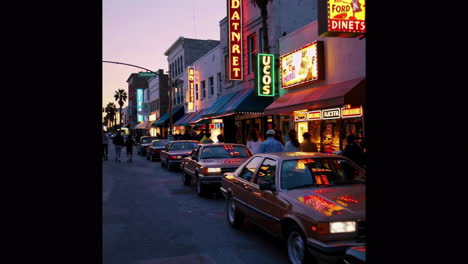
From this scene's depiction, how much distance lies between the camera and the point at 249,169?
698 centimetres

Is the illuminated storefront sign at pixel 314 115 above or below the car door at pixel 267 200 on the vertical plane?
above

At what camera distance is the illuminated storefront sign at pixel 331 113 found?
13.9m

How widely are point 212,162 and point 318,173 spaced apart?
5318 millimetres

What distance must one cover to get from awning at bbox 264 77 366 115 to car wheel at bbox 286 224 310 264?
7.54 m

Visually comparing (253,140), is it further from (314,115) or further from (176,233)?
(314,115)

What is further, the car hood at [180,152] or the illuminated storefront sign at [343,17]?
the car hood at [180,152]

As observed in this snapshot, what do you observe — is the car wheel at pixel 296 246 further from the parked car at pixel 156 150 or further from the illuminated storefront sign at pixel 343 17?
the parked car at pixel 156 150

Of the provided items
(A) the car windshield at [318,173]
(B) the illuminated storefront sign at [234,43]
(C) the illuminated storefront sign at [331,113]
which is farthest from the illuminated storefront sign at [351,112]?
(B) the illuminated storefront sign at [234,43]

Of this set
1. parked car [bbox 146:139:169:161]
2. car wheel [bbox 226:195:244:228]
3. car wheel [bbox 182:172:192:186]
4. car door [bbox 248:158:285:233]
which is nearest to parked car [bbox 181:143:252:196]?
car wheel [bbox 182:172:192:186]

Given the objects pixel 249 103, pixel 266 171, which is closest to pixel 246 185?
pixel 266 171

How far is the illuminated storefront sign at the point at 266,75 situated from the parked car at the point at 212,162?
6.68 metres
